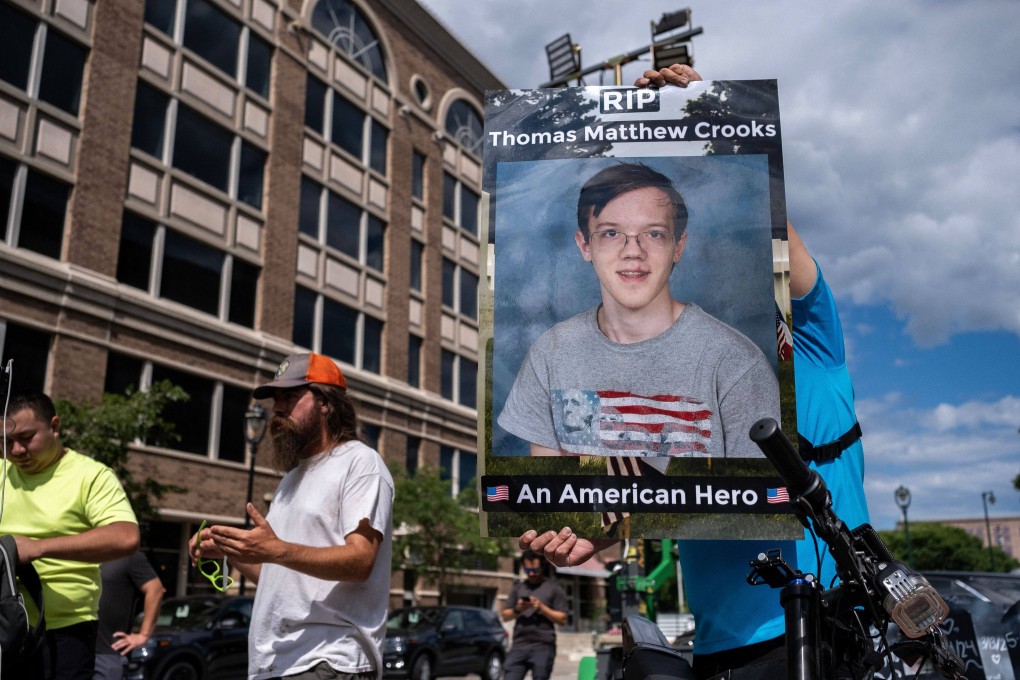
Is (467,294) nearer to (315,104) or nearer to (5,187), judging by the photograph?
(315,104)

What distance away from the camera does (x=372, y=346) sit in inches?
1318

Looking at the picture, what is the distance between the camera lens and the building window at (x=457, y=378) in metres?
38.2

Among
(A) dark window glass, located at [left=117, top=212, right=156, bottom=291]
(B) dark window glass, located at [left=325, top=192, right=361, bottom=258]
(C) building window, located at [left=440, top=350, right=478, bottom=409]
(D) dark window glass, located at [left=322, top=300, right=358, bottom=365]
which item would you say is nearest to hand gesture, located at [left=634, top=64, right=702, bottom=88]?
(A) dark window glass, located at [left=117, top=212, right=156, bottom=291]

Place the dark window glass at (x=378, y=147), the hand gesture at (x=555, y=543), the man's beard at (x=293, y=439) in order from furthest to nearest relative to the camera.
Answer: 1. the dark window glass at (x=378, y=147)
2. the man's beard at (x=293, y=439)
3. the hand gesture at (x=555, y=543)

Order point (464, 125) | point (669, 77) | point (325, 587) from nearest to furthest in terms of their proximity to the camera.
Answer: point (669, 77)
point (325, 587)
point (464, 125)

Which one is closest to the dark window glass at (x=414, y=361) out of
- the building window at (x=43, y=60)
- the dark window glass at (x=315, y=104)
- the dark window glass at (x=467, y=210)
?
the dark window glass at (x=467, y=210)

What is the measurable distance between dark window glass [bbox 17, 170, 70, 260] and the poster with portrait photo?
21659 millimetres

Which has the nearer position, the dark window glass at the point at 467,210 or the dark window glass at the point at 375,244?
the dark window glass at the point at 375,244

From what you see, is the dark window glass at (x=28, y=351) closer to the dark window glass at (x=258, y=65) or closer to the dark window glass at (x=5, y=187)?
the dark window glass at (x=5, y=187)

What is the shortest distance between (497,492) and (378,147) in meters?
33.8

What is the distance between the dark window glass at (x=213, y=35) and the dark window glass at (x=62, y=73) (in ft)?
12.5

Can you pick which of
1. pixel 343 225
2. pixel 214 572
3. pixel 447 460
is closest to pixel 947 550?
pixel 447 460

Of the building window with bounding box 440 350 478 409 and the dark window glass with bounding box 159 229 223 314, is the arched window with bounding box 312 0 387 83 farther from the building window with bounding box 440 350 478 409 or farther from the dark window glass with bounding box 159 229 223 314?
the building window with bounding box 440 350 478 409

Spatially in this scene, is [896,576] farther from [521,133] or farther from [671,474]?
[521,133]
